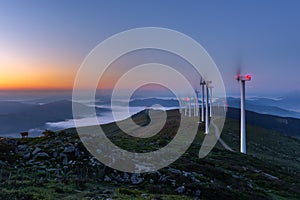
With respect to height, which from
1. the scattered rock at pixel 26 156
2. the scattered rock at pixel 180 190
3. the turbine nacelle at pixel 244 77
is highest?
the turbine nacelle at pixel 244 77

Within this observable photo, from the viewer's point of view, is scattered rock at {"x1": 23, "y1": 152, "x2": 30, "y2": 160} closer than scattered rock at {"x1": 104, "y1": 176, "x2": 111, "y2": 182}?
No

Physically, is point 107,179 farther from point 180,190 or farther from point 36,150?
point 36,150

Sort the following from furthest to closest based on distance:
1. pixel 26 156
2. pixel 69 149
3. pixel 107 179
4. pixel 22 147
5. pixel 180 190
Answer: pixel 22 147
pixel 69 149
pixel 26 156
pixel 107 179
pixel 180 190

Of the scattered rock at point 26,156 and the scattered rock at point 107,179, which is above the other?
the scattered rock at point 26,156

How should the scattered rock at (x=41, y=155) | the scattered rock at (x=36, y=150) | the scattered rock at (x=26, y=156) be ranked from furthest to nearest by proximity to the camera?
the scattered rock at (x=36, y=150) < the scattered rock at (x=41, y=155) < the scattered rock at (x=26, y=156)

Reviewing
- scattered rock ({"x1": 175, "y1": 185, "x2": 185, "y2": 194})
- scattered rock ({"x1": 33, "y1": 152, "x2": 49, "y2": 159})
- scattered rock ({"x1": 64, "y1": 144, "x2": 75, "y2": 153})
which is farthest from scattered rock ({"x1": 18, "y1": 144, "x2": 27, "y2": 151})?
scattered rock ({"x1": 175, "y1": 185, "x2": 185, "y2": 194})

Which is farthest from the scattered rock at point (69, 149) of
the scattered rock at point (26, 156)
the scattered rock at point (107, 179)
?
the scattered rock at point (107, 179)

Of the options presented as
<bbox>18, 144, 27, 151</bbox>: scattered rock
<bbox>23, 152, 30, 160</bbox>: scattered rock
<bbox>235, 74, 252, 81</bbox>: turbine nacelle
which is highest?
<bbox>235, 74, 252, 81</bbox>: turbine nacelle

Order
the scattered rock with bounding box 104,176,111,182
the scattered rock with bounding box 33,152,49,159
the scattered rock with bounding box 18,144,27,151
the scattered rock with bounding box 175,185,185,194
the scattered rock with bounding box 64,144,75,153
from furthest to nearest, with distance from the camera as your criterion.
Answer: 1. the scattered rock with bounding box 18,144,27,151
2. the scattered rock with bounding box 64,144,75,153
3. the scattered rock with bounding box 33,152,49,159
4. the scattered rock with bounding box 104,176,111,182
5. the scattered rock with bounding box 175,185,185,194

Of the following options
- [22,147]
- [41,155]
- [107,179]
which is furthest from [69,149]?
[107,179]

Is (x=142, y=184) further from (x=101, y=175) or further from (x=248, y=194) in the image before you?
(x=248, y=194)

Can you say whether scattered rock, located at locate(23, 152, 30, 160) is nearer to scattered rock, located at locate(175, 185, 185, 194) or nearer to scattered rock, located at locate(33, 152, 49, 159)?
scattered rock, located at locate(33, 152, 49, 159)

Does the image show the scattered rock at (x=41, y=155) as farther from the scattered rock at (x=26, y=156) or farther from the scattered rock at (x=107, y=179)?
the scattered rock at (x=107, y=179)

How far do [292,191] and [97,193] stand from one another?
2495 centimetres
